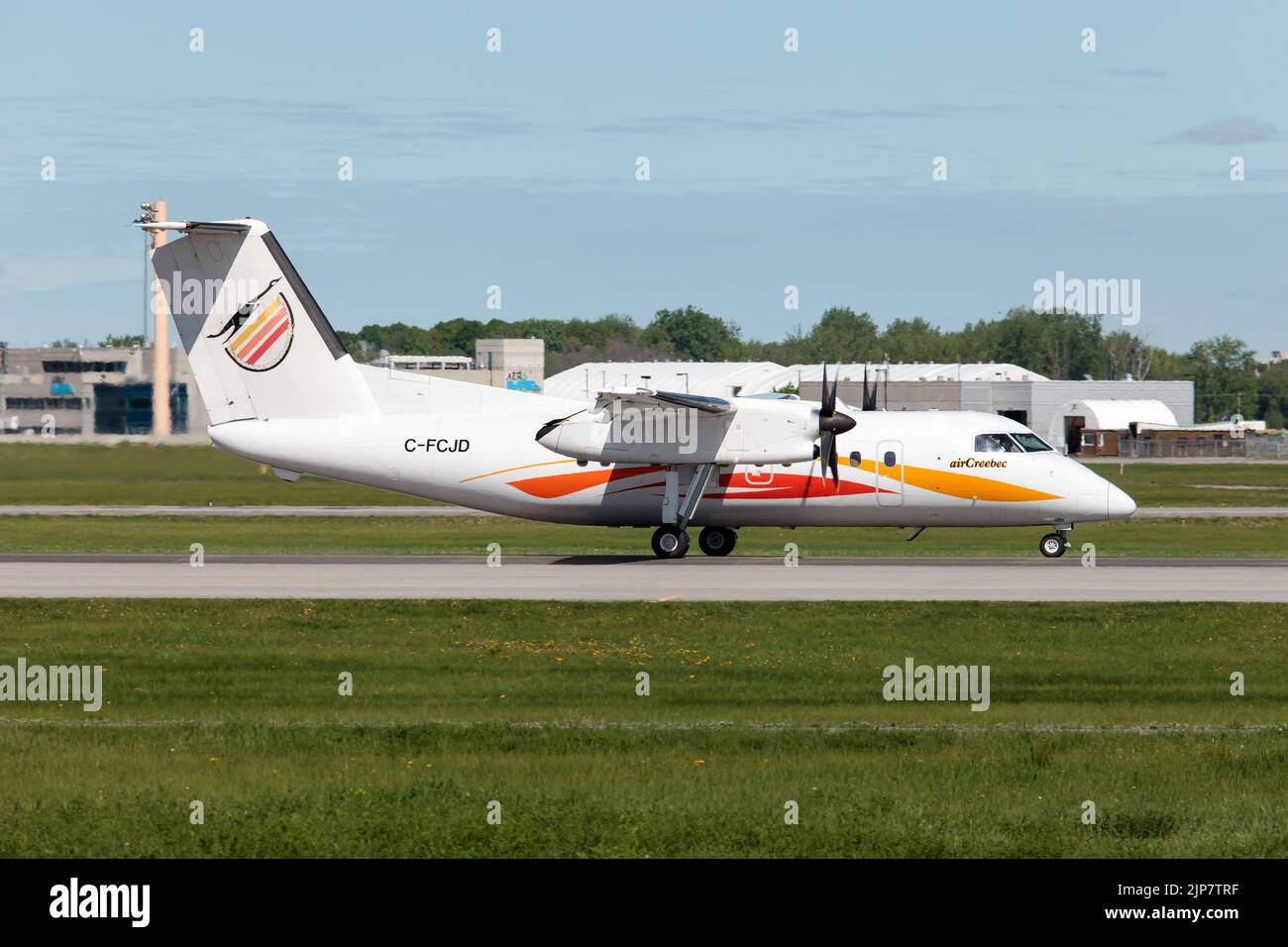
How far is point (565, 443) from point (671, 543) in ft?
12.3

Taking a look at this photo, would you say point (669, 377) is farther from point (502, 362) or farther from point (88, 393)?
point (88, 393)

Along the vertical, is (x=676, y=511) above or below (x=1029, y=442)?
below

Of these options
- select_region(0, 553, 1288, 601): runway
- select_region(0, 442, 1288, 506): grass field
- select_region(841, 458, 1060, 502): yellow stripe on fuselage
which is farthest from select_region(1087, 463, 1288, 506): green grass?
select_region(0, 553, 1288, 601): runway

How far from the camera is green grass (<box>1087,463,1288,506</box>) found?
2640 inches

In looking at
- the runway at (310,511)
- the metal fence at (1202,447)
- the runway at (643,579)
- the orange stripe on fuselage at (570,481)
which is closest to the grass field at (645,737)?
the runway at (643,579)

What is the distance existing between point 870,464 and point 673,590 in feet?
29.1

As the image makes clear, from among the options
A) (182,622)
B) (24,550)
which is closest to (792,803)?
(182,622)

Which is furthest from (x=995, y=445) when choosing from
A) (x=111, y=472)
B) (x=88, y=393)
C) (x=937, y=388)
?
(x=937, y=388)

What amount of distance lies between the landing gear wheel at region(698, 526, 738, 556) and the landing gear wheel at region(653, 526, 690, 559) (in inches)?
65.3

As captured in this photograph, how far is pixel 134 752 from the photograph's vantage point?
1535cm

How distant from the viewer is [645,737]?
1612cm

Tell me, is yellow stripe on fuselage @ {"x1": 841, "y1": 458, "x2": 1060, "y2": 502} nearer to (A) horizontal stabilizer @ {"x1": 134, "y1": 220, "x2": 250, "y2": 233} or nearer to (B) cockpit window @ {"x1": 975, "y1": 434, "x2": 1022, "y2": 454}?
(B) cockpit window @ {"x1": 975, "y1": 434, "x2": 1022, "y2": 454}

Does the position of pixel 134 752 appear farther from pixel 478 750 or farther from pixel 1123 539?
pixel 1123 539

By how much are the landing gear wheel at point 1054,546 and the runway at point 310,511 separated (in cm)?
1835
